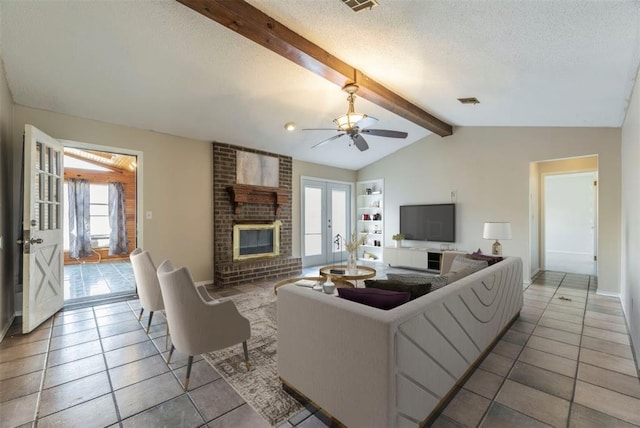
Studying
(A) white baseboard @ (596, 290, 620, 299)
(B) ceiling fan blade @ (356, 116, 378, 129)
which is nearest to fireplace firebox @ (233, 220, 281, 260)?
(B) ceiling fan blade @ (356, 116, 378, 129)

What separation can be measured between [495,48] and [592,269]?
6155 millimetres

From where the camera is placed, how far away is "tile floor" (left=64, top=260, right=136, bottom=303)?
4.24 meters

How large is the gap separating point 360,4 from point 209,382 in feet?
9.73

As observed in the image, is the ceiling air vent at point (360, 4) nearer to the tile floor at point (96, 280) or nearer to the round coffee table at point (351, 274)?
the round coffee table at point (351, 274)

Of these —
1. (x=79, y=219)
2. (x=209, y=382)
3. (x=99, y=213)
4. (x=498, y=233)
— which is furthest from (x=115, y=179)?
(x=498, y=233)

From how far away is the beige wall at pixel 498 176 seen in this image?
13.6 feet

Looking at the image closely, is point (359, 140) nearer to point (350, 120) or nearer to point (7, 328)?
point (350, 120)

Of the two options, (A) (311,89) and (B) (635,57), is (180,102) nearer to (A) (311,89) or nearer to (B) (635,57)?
(A) (311,89)

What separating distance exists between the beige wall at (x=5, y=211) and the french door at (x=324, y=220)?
14.7 feet

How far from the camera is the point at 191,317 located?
193 cm

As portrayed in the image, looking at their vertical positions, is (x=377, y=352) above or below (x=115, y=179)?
below

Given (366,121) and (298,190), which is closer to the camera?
(366,121)

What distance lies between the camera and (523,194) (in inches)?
192

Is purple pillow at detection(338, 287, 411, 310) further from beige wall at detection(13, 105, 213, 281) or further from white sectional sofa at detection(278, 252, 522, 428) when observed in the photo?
beige wall at detection(13, 105, 213, 281)
